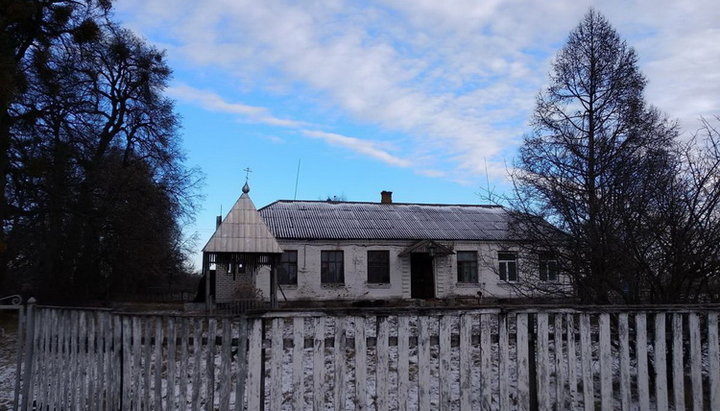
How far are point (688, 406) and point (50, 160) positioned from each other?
20.5 metres

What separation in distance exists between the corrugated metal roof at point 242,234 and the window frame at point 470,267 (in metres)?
11.4

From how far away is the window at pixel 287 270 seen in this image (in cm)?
2478

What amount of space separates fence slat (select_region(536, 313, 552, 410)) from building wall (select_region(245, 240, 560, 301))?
799 inches

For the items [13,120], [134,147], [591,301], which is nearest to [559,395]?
[591,301]

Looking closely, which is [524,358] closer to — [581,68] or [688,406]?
[688,406]

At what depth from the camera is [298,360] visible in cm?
430

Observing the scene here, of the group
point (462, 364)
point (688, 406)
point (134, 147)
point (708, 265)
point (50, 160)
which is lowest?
point (688, 406)

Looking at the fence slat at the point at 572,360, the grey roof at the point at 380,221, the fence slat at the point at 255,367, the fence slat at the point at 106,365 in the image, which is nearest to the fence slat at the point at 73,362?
the fence slat at the point at 106,365

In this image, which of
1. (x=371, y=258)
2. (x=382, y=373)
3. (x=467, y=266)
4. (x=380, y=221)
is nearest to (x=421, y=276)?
(x=467, y=266)

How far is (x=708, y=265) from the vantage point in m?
6.86

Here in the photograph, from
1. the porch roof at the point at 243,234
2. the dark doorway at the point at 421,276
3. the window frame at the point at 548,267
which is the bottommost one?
the dark doorway at the point at 421,276

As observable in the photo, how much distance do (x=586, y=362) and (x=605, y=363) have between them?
8.5 inches

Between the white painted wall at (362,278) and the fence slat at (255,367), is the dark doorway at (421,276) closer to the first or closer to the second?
the white painted wall at (362,278)

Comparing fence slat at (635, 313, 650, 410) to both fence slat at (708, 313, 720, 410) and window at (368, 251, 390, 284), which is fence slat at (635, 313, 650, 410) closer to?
fence slat at (708, 313, 720, 410)
